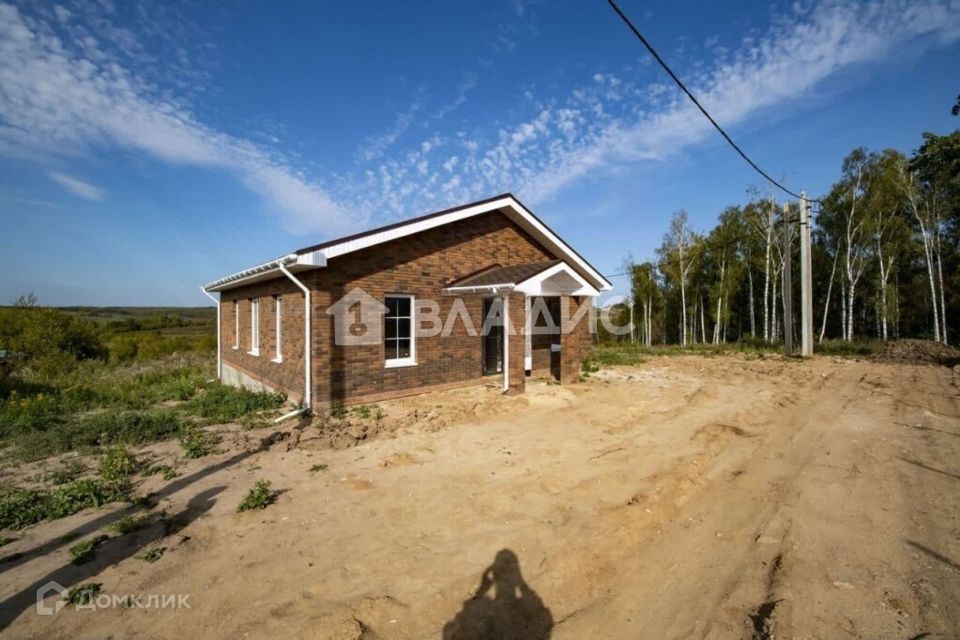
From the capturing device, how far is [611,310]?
42281 millimetres

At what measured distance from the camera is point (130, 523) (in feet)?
13.4

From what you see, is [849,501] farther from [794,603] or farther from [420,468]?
[420,468]

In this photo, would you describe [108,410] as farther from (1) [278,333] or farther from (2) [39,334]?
(2) [39,334]

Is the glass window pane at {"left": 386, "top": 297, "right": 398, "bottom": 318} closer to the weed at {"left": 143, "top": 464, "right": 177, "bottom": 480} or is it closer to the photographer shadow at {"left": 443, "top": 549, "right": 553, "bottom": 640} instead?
the weed at {"left": 143, "top": 464, "right": 177, "bottom": 480}

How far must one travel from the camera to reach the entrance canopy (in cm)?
979

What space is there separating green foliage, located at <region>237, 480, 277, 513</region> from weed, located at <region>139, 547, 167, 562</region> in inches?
30.6

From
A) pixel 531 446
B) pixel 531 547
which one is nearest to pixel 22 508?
pixel 531 547

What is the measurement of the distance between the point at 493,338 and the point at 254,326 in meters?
7.00

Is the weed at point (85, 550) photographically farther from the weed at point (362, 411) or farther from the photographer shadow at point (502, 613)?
the weed at point (362, 411)

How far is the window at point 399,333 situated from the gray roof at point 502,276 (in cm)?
139

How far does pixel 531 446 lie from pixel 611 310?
3809 cm

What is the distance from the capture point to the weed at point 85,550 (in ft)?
11.6

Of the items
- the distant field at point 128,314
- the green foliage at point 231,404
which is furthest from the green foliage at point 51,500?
the distant field at point 128,314

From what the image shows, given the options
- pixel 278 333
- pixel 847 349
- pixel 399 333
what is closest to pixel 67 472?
pixel 278 333
